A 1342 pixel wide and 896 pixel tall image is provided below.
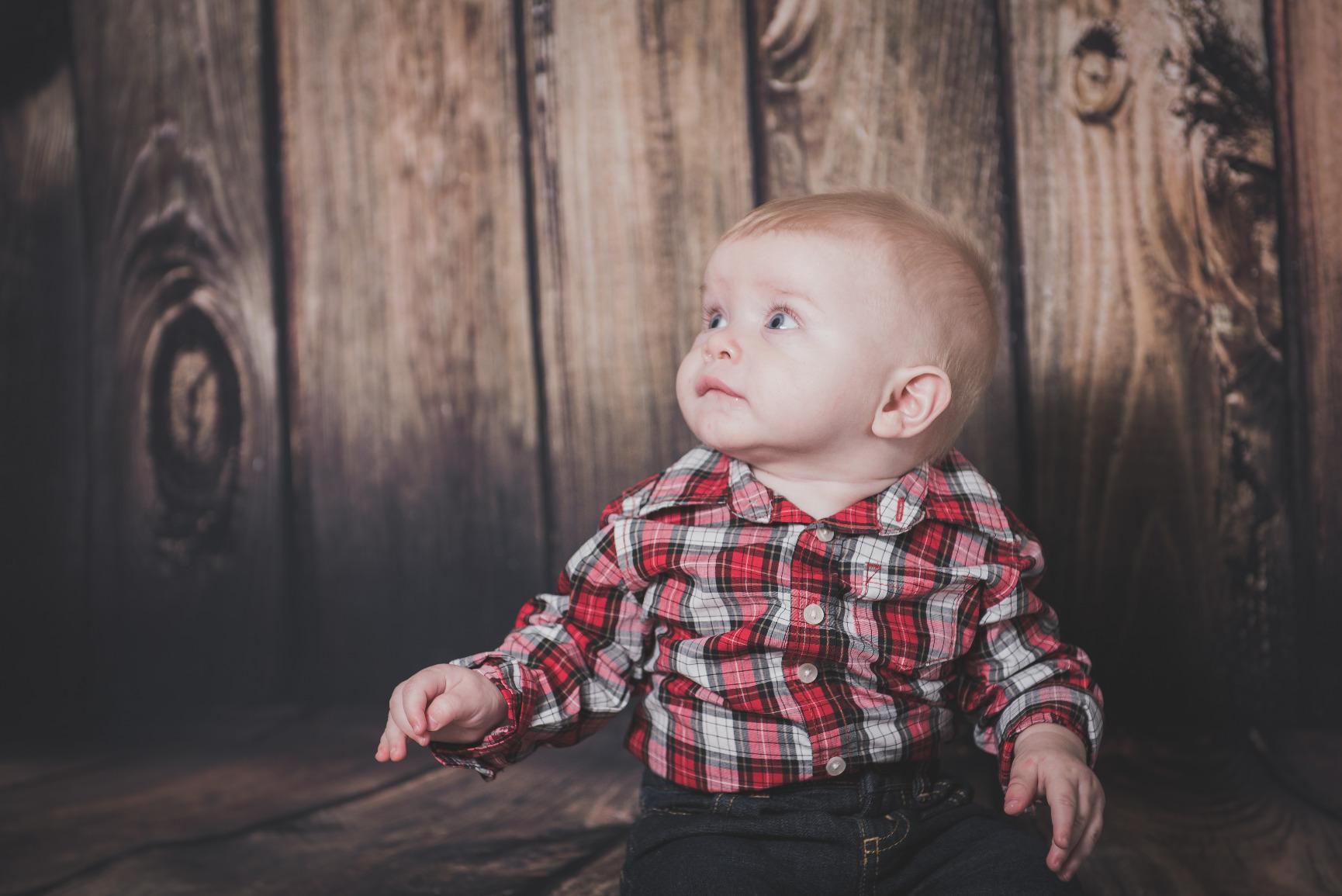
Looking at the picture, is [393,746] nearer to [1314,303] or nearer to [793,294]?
[793,294]

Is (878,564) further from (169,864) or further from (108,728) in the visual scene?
(108,728)

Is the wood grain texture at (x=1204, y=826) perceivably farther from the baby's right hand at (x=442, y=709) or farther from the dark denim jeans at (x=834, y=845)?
the baby's right hand at (x=442, y=709)

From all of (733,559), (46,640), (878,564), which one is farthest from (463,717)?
(46,640)

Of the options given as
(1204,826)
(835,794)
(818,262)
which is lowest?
(1204,826)

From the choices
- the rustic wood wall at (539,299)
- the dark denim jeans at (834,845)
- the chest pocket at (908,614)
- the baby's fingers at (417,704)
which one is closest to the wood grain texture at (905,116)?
the rustic wood wall at (539,299)

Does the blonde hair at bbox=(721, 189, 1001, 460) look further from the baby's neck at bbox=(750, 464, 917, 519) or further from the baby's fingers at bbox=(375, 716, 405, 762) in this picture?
the baby's fingers at bbox=(375, 716, 405, 762)

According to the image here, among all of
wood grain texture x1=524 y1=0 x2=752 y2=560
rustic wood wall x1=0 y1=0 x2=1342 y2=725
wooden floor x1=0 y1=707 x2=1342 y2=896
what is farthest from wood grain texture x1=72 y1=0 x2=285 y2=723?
wood grain texture x1=524 y1=0 x2=752 y2=560

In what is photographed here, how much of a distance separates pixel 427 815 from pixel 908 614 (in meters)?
0.60

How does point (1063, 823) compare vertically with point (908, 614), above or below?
below

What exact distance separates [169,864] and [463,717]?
43 cm

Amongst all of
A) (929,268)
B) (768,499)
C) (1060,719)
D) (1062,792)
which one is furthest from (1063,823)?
(929,268)

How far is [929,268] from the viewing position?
972mm

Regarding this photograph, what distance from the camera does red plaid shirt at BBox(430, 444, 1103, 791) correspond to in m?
0.97

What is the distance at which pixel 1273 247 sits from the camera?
4.37 ft
